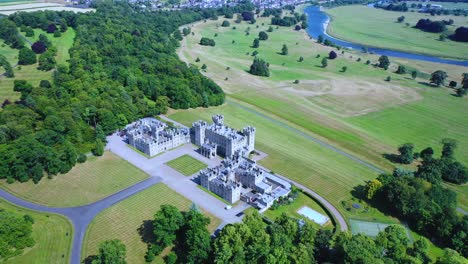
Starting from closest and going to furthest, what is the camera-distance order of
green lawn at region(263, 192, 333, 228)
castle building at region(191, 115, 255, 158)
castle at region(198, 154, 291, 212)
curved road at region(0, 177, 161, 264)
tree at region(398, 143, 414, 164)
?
curved road at region(0, 177, 161, 264) → green lawn at region(263, 192, 333, 228) → castle at region(198, 154, 291, 212) → castle building at region(191, 115, 255, 158) → tree at region(398, 143, 414, 164)

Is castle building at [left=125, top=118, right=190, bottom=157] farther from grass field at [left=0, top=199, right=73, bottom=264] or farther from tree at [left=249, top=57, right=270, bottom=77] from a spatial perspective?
tree at [left=249, top=57, right=270, bottom=77]

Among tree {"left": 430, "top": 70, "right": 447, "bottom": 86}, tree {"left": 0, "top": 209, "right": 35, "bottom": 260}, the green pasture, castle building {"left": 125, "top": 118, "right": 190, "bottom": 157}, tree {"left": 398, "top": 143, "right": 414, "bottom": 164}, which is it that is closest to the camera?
tree {"left": 0, "top": 209, "right": 35, "bottom": 260}

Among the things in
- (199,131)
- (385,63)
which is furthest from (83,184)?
(385,63)

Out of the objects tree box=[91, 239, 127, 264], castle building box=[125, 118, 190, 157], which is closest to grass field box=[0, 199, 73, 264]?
tree box=[91, 239, 127, 264]

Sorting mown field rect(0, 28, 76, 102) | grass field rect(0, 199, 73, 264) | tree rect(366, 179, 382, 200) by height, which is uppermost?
mown field rect(0, 28, 76, 102)

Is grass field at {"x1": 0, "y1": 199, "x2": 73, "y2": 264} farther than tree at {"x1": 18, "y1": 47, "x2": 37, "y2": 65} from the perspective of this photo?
No

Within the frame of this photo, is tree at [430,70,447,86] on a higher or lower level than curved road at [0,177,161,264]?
higher

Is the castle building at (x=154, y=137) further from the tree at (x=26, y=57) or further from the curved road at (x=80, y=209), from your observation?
the tree at (x=26, y=57)
